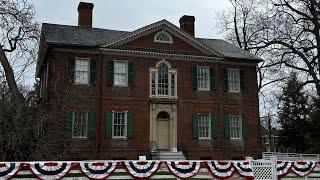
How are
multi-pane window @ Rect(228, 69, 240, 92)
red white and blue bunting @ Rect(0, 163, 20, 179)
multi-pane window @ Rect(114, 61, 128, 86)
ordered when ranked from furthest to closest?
1. multi-pane window @ Rect(228, 69, 240, 92)
2. multi-pane window @ Rect(114, 61, 128, 86)
3. red white and blue bunting @ Rect(0, 163, 20, 179)

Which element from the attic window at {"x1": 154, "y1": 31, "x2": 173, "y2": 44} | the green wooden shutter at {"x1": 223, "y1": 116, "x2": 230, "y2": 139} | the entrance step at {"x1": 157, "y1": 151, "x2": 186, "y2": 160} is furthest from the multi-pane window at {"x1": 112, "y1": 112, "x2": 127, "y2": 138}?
the green wooden shutter at {"x1": 223, "y1": 116, "x2": 230, "y2": 139}

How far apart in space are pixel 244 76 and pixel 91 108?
11012 millimetres

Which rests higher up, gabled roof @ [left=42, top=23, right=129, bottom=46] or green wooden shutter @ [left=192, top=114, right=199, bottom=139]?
gabled roof @ [left=42, top=23, right=129, bottom=46]

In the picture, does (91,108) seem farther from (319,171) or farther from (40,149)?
(319,171)

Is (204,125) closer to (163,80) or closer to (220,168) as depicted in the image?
(163,80)

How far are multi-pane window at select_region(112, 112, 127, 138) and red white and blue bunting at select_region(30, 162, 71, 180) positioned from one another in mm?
13271

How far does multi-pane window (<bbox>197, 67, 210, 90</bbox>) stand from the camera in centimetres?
2761

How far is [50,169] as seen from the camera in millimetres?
11531

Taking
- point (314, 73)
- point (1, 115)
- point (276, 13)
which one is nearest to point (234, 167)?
point (1, 115)

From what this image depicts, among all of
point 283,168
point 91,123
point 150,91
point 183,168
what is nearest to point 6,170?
point 183,168

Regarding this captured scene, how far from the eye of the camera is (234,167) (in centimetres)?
1356

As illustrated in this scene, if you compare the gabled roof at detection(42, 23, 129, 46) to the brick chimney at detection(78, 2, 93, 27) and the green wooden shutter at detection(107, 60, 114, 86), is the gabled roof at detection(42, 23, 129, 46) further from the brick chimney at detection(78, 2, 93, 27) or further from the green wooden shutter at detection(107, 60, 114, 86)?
the green wooden shutter at detection(107, 60, 114, 86)

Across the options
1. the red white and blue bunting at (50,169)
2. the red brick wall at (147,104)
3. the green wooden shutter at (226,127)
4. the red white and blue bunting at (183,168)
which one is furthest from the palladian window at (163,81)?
the red white and blue bunting at (50,169)

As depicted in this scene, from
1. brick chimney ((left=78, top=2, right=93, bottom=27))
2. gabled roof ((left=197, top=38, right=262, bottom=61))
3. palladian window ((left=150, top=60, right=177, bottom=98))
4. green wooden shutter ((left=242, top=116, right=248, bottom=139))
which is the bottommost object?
green wooden shutter ((left=242, top=116, right=248, bottom=139))
